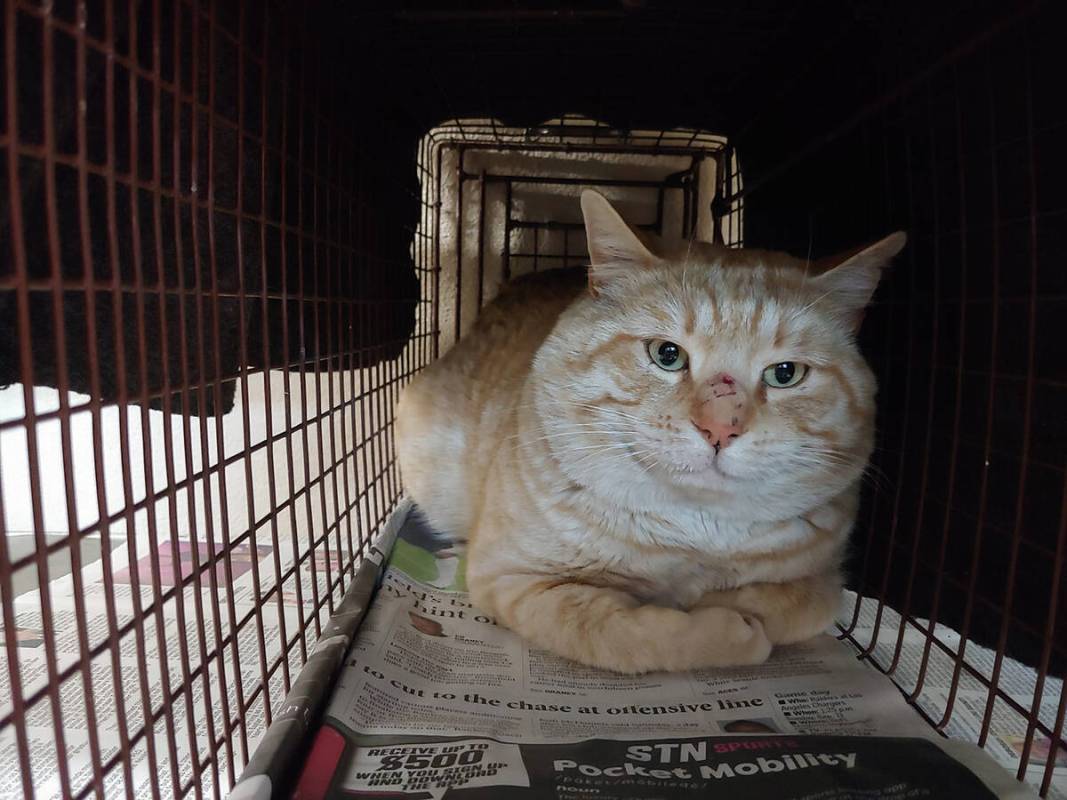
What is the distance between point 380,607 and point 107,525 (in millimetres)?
877

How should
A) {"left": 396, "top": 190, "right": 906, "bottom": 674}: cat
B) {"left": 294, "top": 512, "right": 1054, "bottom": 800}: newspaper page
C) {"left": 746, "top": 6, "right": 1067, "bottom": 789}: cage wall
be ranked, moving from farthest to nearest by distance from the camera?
{"left": 396, "top": 190, "right": 906, "bottom": 674}: cat
{"left": 746, "top": 6, "right": 1067, "bottom": 789}: cage wall
{"left": 294, "top": 512, "right": 1054, "bottom": 800}: newspaper page

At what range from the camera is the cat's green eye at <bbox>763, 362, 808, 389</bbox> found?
1316mm

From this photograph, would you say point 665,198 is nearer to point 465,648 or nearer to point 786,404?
point 786,404

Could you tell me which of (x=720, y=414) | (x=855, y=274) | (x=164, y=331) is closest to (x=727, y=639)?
(x=720, y=414)

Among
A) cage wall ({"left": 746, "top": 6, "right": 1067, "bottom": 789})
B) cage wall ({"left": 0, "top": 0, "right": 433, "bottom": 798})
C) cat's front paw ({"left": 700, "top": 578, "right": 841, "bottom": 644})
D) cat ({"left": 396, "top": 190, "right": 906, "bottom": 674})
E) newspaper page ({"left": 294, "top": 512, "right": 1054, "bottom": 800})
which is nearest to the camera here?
cage wall ({"left": 0, "top": 0, "right": 433, "bottom": 798})

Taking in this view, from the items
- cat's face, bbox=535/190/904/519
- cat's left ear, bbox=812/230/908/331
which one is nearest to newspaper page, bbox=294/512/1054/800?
cat's face, bbox=535/190/904/519

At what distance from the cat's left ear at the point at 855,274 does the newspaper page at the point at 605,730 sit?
69 cm

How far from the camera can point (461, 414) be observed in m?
2.11

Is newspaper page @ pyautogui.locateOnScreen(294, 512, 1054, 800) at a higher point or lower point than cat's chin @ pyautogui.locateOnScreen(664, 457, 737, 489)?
lower

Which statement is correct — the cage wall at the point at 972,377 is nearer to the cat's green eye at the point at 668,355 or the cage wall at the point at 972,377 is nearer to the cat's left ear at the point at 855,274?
the cat's left ear at the point at 855,274

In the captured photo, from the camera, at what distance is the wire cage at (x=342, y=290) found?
0.82 m

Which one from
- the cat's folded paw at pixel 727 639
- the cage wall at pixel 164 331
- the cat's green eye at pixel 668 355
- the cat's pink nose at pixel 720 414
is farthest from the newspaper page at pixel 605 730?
the cat's green eye at pixel 668 355

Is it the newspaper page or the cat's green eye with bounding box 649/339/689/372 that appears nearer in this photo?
the newspaper page

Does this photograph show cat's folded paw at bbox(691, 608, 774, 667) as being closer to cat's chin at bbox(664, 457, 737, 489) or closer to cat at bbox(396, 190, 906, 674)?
cat at bbox(396, 190, 906, 674)
